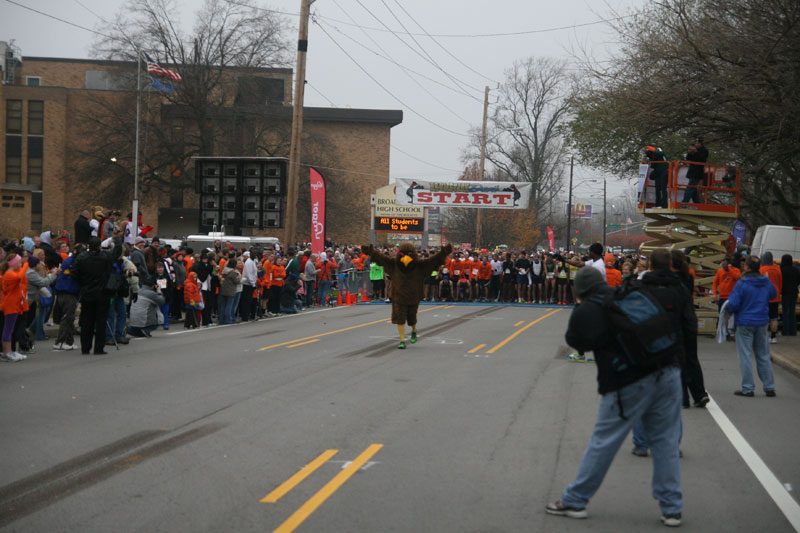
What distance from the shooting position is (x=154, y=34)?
47969 mm

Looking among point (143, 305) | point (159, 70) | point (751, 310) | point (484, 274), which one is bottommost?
point (143, 305)

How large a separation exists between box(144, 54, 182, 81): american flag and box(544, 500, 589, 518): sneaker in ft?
140

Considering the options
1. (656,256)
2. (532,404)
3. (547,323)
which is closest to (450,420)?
(532,404)

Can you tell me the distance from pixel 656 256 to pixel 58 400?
23.2ft

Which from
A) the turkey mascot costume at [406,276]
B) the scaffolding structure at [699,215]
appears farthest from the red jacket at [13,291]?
the scaffolding structure at [699,215]

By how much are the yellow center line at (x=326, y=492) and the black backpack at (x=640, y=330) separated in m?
2.32

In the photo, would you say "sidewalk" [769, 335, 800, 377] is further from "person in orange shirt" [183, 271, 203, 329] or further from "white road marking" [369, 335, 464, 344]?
"person in orange shirt" [183, 271, 203, 329]

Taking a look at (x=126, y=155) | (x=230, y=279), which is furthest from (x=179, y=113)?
(x=230, y=279)

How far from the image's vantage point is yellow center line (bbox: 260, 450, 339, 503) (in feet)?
19.9

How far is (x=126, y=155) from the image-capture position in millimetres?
47594

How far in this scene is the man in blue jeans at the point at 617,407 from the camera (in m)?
5.52

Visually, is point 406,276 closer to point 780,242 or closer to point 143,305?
point 143,305

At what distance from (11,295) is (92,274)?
4.58ft

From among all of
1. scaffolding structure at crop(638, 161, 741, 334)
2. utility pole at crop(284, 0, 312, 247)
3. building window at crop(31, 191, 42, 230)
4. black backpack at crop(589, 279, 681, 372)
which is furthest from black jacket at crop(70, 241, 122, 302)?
building window at crop(31, 191, 42, 230)
